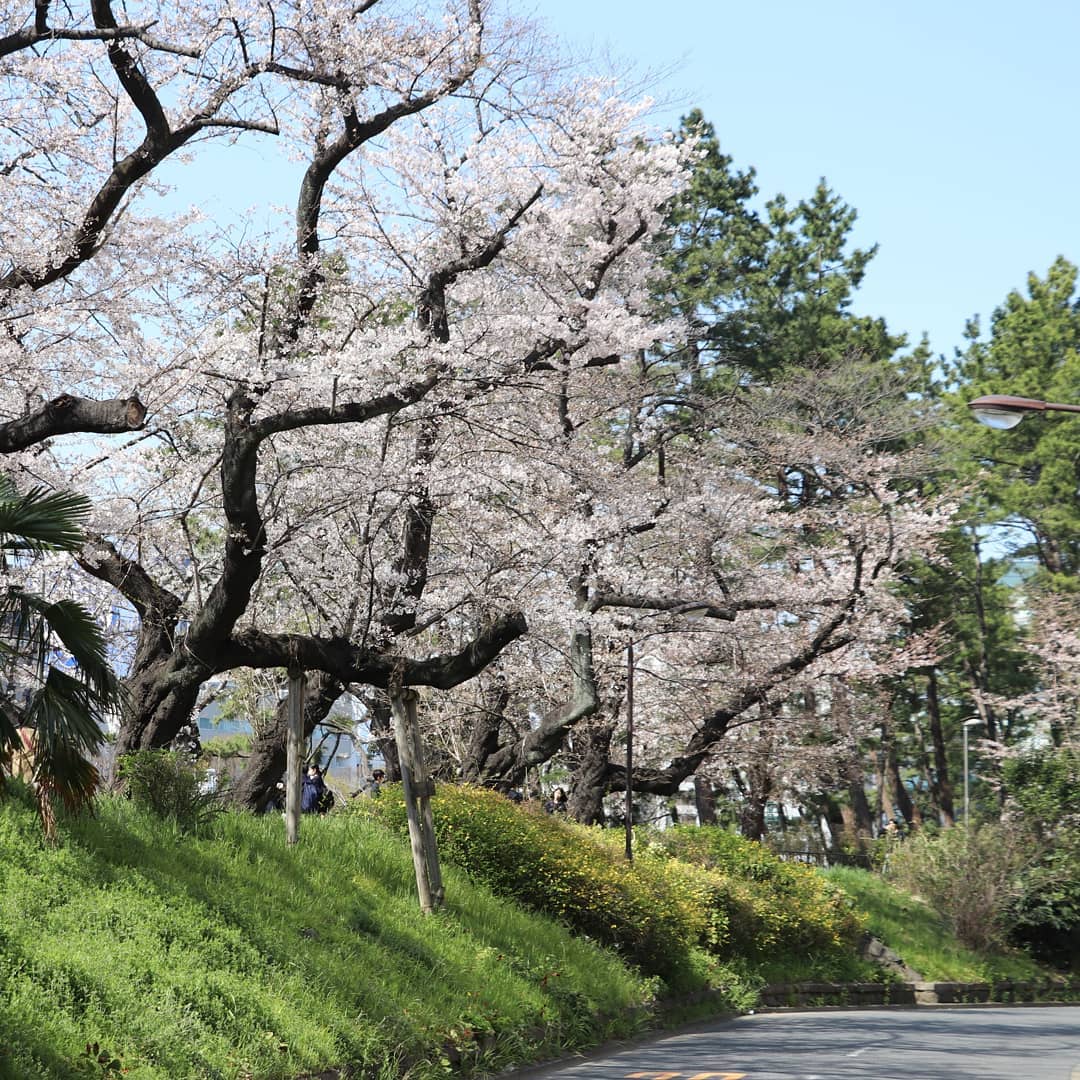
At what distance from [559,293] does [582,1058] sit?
39.7ft

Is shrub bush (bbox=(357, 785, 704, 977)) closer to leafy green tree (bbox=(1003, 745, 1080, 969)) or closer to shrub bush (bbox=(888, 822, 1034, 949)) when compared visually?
shrub bush (bbox=(888, 822, 1034, 949))

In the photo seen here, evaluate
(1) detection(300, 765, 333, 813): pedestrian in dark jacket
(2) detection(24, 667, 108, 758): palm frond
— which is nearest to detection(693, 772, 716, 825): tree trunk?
(1) detection(300, 765, 333, 813): pedestrian in dark jacket

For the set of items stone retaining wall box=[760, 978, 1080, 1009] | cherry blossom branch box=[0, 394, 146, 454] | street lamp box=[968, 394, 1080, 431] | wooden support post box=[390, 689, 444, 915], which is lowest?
stone retaining wall box=[760, 978, 1080, 1009]

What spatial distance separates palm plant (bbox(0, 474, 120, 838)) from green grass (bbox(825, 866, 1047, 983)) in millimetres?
22305

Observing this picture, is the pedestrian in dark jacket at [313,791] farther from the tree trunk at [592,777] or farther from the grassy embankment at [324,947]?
the grassy embankment at [324,947]

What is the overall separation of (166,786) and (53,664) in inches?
152

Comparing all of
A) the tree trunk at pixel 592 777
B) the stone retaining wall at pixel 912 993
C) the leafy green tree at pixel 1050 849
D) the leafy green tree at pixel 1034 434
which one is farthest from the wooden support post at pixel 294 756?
the leafy green tree at pixel 1034 434

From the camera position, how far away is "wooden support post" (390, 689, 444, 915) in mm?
14414

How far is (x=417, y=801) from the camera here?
14859 mm

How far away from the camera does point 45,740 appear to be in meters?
8.54

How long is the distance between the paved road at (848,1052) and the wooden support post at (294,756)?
3763mm

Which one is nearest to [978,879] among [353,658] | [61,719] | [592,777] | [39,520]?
[592,777]

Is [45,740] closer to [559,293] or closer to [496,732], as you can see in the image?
[559,293]

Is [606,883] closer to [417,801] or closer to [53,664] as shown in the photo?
[417,801]
